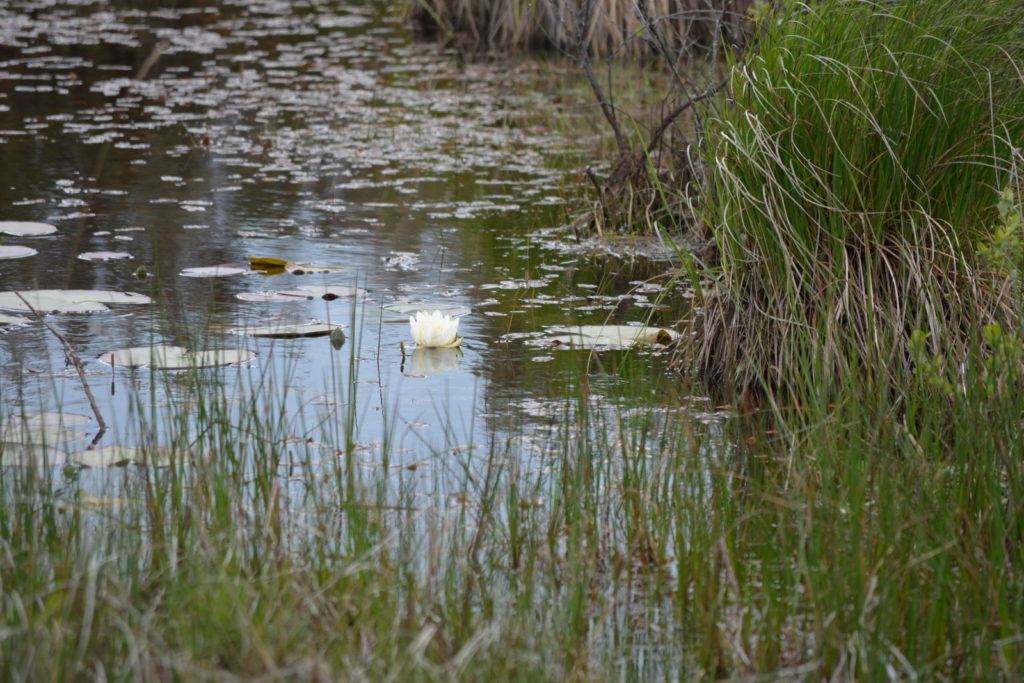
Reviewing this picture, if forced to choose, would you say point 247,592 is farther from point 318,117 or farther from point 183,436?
point 318,117

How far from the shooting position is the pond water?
3.83 metres

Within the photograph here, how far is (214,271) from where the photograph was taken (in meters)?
5.23

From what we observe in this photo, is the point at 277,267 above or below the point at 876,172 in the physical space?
below

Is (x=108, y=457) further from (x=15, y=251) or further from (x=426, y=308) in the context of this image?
(x=15, y=251)

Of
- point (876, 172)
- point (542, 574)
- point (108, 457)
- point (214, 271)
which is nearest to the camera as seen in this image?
point (542, 574)

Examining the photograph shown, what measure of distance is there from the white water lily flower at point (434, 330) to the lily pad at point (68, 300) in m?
1.14

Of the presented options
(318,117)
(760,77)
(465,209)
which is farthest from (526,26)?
(760,77)

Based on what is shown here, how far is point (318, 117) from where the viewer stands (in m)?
9.19

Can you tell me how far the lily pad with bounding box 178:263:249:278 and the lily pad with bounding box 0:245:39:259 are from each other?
27.5 inches

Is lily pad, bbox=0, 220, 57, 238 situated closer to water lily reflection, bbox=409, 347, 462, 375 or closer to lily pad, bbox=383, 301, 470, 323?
lily pad, bbox=383, 301, 470, 323

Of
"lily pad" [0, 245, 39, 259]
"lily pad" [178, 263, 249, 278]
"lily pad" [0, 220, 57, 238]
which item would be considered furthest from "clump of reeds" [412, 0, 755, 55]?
"lily pad" [0, 245, 39, 259]

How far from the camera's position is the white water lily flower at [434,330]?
14.0 ft

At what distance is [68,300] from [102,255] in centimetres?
75

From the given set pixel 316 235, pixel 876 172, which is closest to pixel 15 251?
pixel 316 235
